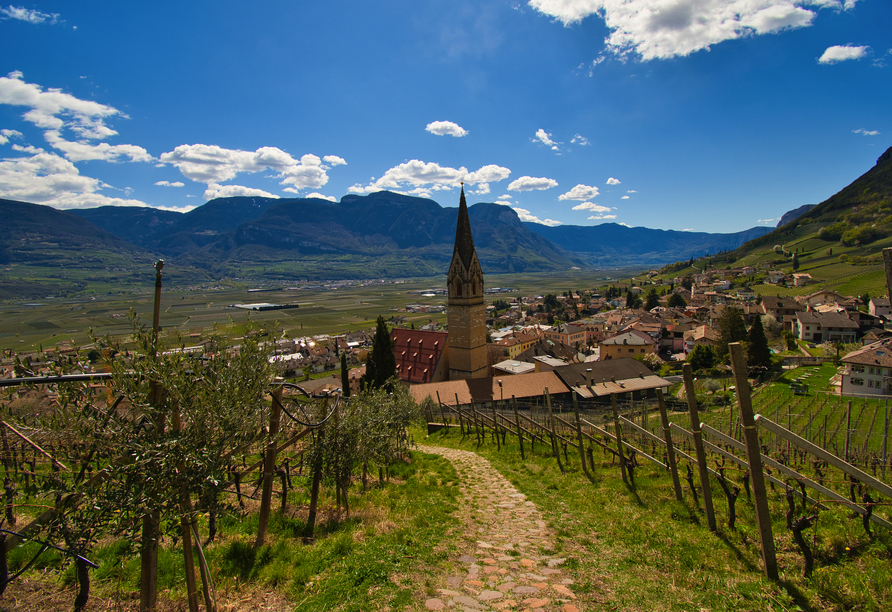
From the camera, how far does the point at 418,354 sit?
165 ft

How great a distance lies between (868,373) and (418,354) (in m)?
48.0

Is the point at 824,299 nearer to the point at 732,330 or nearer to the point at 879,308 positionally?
the point at 879,308

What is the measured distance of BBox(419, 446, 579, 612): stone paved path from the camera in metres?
5.28

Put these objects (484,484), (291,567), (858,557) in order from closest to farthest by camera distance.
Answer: (858,557), (291,567), (484,484)

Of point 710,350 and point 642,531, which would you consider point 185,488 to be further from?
point 710,350

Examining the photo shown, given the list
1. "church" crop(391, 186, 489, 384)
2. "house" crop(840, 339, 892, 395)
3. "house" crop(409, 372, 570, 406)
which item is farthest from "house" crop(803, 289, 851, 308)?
"church" crop(391, 186, 489, 384)

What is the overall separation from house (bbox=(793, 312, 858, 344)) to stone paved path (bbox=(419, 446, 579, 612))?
270ft

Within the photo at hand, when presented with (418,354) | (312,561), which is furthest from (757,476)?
(418,354)

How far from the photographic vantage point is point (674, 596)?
207 inches

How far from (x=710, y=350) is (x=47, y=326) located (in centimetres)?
17030

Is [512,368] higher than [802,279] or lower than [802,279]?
lower

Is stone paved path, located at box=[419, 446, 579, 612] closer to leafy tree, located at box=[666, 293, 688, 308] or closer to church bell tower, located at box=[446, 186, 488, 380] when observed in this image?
church bell tower, located at box=[446, 186, 488, 380]

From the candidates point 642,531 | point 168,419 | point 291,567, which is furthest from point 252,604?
point 642,531

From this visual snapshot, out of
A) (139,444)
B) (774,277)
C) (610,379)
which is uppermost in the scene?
(774,277)
